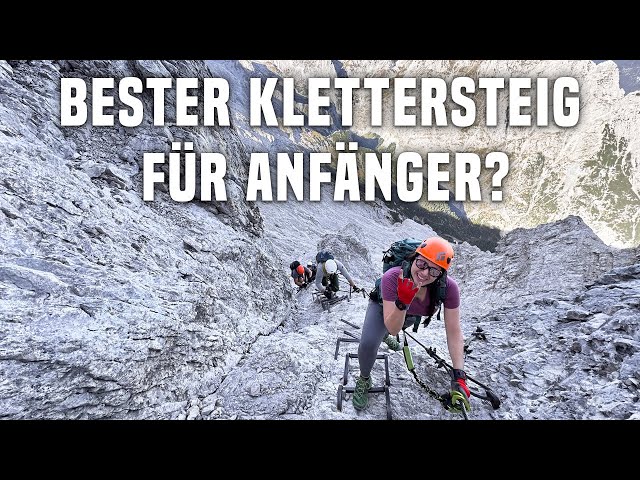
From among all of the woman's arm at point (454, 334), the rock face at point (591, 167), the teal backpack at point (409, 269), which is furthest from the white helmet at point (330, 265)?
the rock face at point (591, 167)

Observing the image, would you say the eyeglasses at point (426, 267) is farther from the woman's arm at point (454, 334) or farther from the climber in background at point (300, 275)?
the climber in background at point (300, 275)

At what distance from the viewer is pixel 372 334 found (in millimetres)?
4578

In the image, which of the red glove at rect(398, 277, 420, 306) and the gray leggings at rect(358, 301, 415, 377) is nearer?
the red glove at rect(398, 277, 420, 306)

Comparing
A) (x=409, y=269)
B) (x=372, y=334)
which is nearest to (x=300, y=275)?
(x=372, y=334)

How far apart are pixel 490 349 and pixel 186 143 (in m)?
11.6

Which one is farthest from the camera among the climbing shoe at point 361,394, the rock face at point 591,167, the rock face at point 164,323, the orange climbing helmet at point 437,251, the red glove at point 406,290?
the rock face at point 591,167

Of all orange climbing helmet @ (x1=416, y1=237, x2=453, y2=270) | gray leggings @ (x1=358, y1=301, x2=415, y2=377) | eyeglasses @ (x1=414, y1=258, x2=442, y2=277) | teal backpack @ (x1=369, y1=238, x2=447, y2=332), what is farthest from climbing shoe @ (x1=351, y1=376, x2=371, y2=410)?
orange climbing helmet @ (x1=416, y1=237, x2=453, y2=270)

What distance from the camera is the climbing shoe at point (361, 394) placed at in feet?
15.7

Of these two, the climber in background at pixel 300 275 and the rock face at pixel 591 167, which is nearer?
the climber in background at pixel 300 275

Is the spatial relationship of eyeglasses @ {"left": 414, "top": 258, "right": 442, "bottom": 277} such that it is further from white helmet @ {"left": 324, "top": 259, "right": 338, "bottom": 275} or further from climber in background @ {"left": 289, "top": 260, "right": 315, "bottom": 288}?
climber in background @ {"left": 289, "top": 260, "right": 315, "bottom": 288}

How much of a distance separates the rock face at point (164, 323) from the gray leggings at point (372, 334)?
2.92 ft

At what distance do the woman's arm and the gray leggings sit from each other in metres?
0.54

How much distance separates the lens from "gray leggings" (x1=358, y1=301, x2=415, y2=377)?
4559mm

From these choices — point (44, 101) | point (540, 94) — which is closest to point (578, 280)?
point (540, 94)
